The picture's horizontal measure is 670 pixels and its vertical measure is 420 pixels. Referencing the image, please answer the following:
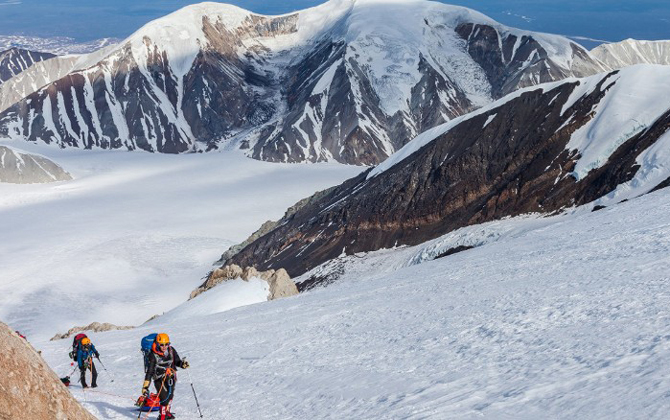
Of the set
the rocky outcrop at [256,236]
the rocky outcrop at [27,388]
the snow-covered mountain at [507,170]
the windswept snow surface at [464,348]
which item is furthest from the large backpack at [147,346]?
the rocky outcrop at [256,236]

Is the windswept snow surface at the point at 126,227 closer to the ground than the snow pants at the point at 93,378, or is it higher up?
higher up

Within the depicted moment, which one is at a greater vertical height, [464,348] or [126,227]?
[126,227]

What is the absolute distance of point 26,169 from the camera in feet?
534

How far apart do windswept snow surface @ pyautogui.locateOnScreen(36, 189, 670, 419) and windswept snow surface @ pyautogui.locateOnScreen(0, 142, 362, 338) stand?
5137 cm

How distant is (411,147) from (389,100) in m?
106

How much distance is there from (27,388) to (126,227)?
113 m

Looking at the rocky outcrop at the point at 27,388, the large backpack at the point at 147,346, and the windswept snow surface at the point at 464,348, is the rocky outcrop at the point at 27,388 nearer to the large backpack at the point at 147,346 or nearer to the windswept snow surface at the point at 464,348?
the large backpack at the point at 147,346

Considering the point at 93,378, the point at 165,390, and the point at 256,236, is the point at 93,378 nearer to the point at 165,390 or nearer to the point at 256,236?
the point at 165,390

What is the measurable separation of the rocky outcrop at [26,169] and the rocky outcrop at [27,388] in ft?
534

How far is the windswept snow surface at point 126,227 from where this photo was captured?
80000 millimetres

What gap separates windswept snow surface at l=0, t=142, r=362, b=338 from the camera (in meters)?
80.0

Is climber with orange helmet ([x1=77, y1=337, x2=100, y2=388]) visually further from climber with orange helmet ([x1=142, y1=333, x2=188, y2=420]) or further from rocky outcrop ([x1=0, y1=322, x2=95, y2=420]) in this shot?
rocky outcrop ([x1=0, y1=322, x2=95, y2=420])

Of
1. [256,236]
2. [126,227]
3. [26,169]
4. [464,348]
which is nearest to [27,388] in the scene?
[464,348]

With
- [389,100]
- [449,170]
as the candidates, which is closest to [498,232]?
[449,170]
